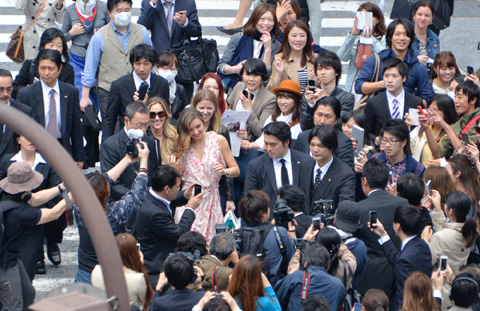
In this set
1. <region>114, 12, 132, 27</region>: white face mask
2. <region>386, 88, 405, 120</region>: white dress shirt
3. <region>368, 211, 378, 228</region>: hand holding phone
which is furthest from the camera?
<region>114, 12, 132, 27</region>: white face mask

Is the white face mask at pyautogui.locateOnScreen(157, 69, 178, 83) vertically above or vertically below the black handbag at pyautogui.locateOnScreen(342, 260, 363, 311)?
above

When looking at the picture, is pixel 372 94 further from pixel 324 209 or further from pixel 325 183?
pixel 324 209

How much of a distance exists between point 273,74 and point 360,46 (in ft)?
4.57

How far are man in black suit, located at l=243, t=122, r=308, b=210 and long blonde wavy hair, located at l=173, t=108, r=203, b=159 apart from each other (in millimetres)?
709

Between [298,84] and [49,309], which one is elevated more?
[49,309]

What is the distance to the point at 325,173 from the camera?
8492 mm

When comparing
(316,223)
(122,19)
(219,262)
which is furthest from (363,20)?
(219,262)

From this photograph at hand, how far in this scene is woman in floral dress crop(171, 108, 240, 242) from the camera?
343 inches

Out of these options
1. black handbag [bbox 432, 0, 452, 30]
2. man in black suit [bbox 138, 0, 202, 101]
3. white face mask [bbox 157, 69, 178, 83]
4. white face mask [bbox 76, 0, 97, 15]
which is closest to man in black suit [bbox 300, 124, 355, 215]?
white face mask [bbox 157, 69, 178, 83]

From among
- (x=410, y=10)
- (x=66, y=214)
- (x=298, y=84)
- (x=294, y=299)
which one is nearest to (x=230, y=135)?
(x=298, y=84)

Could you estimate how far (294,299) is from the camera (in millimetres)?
6516

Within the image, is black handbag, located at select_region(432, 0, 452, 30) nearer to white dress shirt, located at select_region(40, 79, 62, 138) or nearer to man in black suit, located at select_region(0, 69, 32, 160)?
white dress shirt, located at select_region(40, 79, 62, 138)

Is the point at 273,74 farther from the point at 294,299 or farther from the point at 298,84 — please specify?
the point at 294,299

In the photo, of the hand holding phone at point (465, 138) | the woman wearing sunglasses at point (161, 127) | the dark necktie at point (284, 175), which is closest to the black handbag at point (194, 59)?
the woman wearing sunglasses at point (161, 127)
